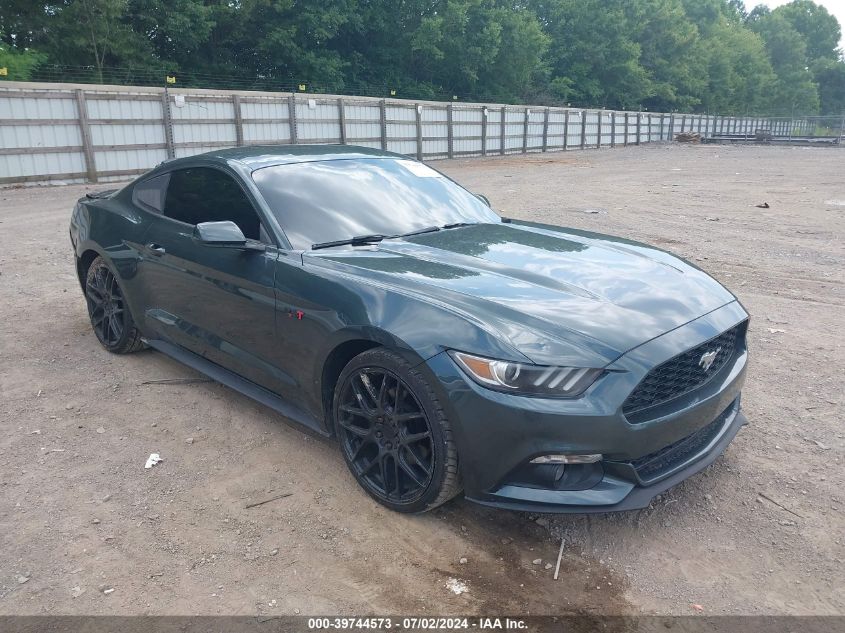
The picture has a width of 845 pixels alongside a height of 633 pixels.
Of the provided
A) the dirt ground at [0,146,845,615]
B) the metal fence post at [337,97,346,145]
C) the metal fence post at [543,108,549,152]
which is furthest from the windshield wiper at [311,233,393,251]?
the metal fence post at [543,108,549,152]

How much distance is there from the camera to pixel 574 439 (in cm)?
253

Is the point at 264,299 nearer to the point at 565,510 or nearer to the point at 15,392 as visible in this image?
the point at 565,510

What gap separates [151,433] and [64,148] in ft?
54.1

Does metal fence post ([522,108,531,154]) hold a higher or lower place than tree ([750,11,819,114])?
lower

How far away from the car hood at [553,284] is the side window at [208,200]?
599 millimetres

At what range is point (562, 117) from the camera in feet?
130

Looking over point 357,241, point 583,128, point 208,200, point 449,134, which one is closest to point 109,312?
point 208,200

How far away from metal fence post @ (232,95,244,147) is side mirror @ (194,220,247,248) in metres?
19.1

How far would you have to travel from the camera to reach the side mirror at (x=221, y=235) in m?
3.46

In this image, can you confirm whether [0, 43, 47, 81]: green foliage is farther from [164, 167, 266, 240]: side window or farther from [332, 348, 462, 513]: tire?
[332, 348, 462, 513]: tire

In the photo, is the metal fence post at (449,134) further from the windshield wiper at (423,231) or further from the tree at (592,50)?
the tree at (592,50)

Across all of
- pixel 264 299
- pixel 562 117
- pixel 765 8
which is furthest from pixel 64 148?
pixel 765 8

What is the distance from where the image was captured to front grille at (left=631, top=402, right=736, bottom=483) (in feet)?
8.82

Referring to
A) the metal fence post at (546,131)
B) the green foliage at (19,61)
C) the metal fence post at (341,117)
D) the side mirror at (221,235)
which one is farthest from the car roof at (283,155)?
the metal fence post at (546,131)
